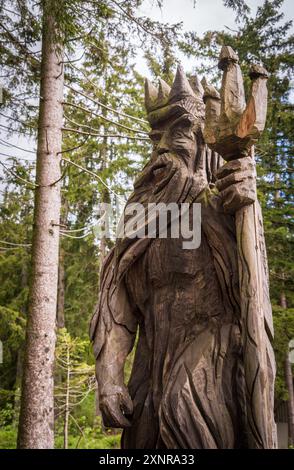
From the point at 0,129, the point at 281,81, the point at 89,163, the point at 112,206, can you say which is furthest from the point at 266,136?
the point at 0,129

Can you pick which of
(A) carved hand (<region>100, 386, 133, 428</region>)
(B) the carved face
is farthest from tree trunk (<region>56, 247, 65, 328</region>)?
(B) the carved face

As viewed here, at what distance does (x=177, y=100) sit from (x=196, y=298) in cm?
126

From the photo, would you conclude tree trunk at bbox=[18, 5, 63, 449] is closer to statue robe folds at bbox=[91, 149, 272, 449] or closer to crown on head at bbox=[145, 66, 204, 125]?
statue robe folds at bbox=[91, 149, 272, 449]

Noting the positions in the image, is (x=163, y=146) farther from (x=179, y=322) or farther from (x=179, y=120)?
(x=179, y=322)

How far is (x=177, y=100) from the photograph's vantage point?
2770 mm

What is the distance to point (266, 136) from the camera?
9.83 meters

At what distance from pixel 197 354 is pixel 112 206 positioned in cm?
774

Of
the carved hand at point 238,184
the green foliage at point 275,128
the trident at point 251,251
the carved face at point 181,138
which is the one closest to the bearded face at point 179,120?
the carved face at point 181,138

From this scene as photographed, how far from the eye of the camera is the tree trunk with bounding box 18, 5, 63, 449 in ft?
17.2

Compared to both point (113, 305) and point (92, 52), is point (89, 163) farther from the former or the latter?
point (113, 305)

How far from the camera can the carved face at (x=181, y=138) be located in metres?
2.71

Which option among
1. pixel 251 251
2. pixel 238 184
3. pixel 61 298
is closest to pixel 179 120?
pixel 238 184

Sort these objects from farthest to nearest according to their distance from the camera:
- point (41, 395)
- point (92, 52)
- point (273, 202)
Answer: point (273, 202) < point (92, 52) < point (41, 395)

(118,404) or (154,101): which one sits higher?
(154,101)
